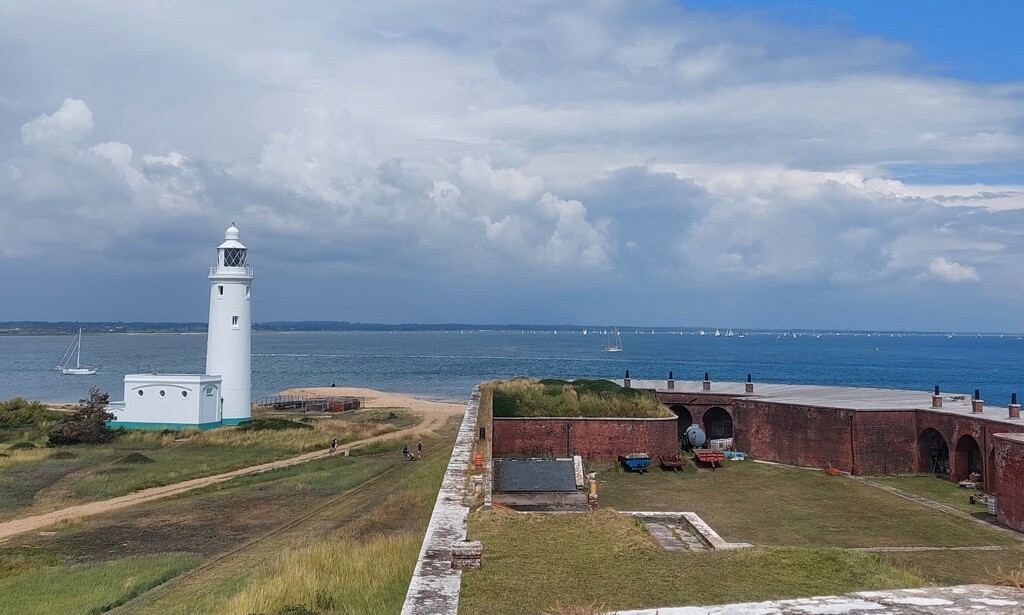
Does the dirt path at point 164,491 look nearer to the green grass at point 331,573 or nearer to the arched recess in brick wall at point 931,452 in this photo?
the green grass at point 331,573

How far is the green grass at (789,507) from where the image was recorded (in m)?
15.6

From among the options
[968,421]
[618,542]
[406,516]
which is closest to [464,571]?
[618,542]

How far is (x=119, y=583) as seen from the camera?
509 inches

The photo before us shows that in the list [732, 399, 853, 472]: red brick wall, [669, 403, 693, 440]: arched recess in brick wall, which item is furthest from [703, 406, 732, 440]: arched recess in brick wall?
[732, 399, 853, 472]: red brick wall

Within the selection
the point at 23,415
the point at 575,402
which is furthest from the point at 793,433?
the point at 23,415

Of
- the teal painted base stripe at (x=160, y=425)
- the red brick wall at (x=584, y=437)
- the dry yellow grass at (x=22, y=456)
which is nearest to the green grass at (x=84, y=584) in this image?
the red brick wall at (x=584, y=437)

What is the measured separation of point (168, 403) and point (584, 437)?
68.3ft

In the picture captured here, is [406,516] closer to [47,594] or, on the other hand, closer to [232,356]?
[47,594]

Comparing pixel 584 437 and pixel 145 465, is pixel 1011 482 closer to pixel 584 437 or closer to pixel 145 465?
pixel 584 437

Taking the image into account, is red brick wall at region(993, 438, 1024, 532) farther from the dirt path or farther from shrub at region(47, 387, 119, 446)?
shrub at region(47, 387, 119, 446)

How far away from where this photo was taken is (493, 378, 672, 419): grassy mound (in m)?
24.7

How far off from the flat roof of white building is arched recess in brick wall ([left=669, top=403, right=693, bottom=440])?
625mm

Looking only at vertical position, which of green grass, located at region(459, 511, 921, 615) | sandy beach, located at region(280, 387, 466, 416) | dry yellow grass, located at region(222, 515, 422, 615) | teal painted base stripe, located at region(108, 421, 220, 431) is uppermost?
green grass, located at region(459, 511, 921, 615)

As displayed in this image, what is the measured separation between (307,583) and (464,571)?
294 centimetres
